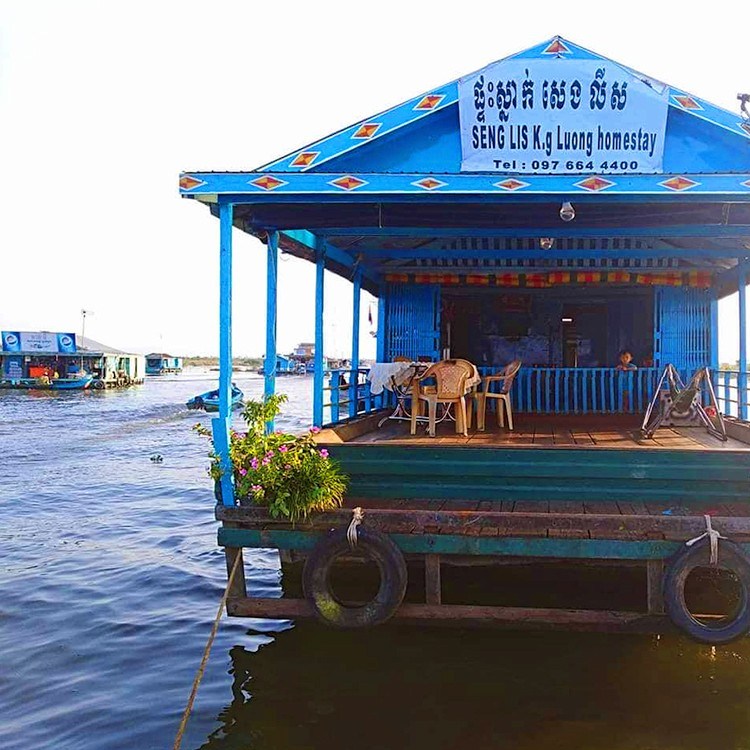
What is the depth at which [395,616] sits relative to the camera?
20.0ft

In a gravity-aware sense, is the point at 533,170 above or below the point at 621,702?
above

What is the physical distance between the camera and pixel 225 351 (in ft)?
22.8

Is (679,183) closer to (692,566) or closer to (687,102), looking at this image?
(687,102)

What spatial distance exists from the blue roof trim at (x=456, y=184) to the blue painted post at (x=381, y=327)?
6.18 m

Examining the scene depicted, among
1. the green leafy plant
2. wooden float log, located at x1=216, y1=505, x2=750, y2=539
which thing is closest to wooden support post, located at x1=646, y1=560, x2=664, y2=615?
wooden float log, located at x1=216, y1=505, x2=750, y2=539

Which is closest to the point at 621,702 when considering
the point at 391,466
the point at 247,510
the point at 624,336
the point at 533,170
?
the point at 391,466

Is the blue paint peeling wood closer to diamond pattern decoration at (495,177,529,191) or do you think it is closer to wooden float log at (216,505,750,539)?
wooden float log at (216,505,750,539)

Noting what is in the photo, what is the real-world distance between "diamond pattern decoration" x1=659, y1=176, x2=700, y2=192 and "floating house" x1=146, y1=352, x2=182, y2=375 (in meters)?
93.3

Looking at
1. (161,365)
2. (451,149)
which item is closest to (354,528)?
(451,149)

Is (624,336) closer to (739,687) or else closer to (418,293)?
(418,293)

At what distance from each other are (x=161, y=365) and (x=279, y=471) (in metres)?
94.1

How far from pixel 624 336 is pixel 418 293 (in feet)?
12.7

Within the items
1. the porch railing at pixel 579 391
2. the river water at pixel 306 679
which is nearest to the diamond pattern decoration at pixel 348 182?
the river water at pixel 306 679

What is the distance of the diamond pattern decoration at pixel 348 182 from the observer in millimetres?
6711
